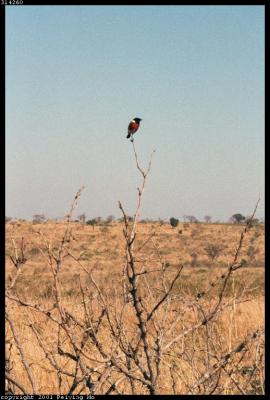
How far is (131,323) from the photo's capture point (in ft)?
30.3

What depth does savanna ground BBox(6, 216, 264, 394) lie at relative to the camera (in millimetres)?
2986

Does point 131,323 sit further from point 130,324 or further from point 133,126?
point 133,126

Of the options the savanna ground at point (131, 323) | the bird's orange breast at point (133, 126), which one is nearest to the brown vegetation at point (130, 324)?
the savanna ground at point (131, 323)

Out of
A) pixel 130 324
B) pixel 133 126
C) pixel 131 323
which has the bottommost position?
pixel 131 323

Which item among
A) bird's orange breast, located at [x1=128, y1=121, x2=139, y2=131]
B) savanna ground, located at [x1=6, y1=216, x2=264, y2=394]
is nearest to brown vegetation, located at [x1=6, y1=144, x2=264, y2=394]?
savanna ground, located at [x1=6, y1=216, x2=264, y2=394]

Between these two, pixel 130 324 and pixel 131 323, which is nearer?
pixel 130 324

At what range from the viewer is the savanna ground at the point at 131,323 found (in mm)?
2986

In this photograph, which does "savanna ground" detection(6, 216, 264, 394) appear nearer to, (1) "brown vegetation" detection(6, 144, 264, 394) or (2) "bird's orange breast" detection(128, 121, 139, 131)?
(1) "brown vegetation" detection(6, 144, 264, 394)

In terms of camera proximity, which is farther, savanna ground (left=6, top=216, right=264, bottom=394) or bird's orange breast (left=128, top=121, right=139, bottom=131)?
bird's orange breast (left=128, top=121, right=139, bottom=131)

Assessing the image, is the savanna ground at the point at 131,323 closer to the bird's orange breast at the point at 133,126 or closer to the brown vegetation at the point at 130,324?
the brown vegetation at the point at 130,324

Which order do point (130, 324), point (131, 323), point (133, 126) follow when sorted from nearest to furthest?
point (133, 126)
point (130, 324)
point (131, 323)

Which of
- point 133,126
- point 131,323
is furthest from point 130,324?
point 133,126

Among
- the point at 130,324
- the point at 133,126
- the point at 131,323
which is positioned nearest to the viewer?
the point at 133,126

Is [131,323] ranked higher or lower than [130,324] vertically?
lower
